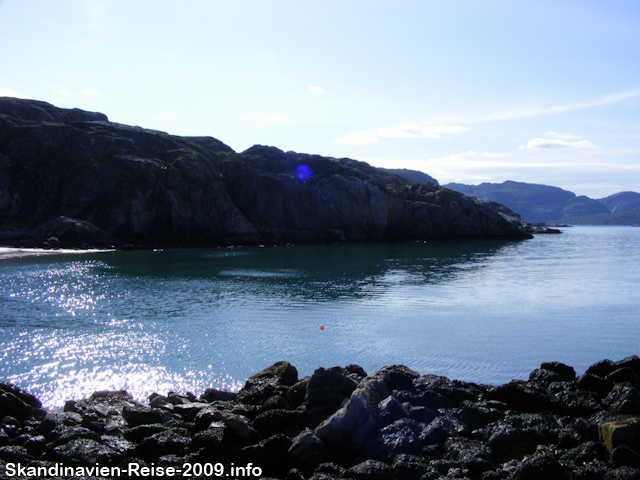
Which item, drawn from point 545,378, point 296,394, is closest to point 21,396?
point 296,394

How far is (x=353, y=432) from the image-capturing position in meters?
12.5

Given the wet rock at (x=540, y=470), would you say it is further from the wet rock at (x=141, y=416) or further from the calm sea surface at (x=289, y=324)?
the wet rock at (x=141, y=416)

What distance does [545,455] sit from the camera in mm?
10836

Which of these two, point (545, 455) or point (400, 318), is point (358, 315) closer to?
point (400, 318)

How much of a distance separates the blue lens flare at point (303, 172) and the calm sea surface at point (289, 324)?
7649cm

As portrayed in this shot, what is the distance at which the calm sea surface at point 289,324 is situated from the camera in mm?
21625

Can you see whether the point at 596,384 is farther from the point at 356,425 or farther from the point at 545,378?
the point at 356,425

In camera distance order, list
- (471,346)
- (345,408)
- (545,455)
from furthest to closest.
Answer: (471,346) → (345,408) → (545,455)

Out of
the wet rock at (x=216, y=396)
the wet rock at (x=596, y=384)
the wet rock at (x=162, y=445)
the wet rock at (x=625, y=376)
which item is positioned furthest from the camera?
the wet rock at (x=216, y=396)

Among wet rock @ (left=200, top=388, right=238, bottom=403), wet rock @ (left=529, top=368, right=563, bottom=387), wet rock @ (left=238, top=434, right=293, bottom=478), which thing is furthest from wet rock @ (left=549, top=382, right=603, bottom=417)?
wet rock @ (left=200, top=388, right=238, bottom=403)

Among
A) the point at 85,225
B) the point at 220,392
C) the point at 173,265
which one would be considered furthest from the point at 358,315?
the point at 85,225

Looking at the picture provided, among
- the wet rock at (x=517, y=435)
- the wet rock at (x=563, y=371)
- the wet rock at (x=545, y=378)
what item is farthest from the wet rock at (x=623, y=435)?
the wet rock at (x=563, y=371)

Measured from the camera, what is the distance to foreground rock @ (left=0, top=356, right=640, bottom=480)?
36.5 ft

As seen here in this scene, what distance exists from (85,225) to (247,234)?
3532cm
